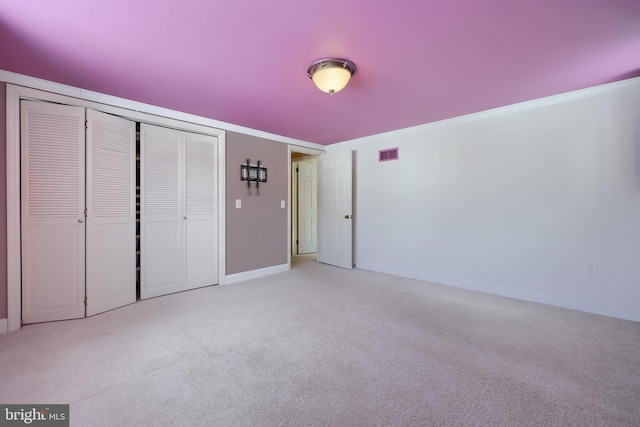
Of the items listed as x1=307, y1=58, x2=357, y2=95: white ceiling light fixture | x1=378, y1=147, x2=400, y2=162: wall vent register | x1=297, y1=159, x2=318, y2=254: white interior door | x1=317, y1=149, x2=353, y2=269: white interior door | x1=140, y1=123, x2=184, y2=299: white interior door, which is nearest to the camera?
x1=307, y1=58, x2=357, y2=95: white ceiling light fixture

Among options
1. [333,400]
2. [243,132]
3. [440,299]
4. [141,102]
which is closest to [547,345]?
[440,299]

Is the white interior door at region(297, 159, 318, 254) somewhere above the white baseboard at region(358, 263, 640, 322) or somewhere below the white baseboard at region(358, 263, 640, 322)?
above

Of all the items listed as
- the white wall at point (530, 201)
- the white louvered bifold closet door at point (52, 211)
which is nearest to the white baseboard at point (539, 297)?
the white wall at point (530, 201)

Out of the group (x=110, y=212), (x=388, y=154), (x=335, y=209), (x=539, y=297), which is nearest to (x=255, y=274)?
(x=335, y=209)

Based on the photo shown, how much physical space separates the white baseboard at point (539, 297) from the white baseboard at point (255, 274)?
199 centimetres

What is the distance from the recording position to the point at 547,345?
2.09m

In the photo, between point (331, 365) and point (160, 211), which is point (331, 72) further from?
point (160, 211)

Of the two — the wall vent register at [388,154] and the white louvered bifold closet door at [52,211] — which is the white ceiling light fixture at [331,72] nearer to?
the wall vent register at [388,154]

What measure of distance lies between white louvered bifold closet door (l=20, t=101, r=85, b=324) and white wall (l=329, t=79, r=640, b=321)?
13.1 feet

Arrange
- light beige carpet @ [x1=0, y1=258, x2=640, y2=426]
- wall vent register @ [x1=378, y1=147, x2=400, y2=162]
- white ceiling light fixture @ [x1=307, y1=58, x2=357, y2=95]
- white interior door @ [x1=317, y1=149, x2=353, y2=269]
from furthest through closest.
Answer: white interior door @ [x1=317, y1=149, x2=353, y2=269], wall vent register @ [x1=378, y1=147, x2=400, y2=162], white ceiling light fixture @ [x1=307, y1=58, x2=357, y2=95], light beige carpet @ [x1=0, y1=258, x2=640, y2=426]

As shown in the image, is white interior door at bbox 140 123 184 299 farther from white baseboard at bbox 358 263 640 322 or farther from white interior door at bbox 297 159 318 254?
white baseboard at bbox 358 263 640 322

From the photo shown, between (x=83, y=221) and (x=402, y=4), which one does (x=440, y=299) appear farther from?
(x=83, y=221)

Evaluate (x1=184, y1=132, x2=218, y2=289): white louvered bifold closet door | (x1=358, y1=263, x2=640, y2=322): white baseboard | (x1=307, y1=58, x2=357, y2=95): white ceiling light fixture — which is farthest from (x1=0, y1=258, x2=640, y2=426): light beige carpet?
(x1=307, y1=58, x2=357, y2=95): white ceiling light fixture

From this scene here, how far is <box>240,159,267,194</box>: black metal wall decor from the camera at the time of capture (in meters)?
3.95
